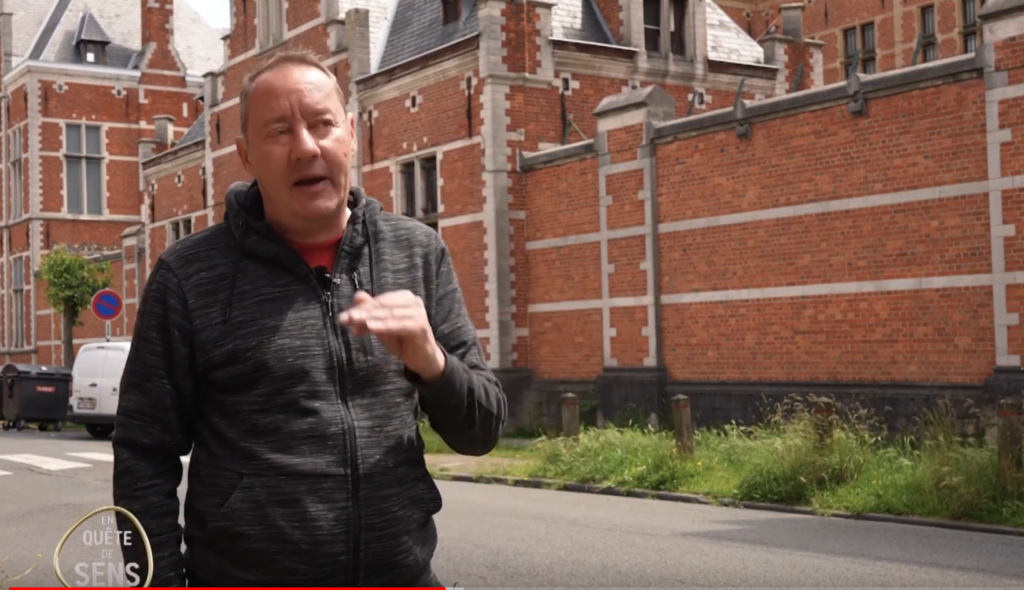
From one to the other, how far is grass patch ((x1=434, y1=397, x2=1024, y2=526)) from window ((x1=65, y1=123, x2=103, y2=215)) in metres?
35.0

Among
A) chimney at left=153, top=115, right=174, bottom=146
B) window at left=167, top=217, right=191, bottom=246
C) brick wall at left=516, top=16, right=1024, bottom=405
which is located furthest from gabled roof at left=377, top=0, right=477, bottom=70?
chimney at left=153, top=115, right=174, bottom=146

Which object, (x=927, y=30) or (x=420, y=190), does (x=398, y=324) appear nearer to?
(x=420, y=190)

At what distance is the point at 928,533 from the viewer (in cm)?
1023

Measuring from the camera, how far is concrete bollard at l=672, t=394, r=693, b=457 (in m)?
13.8

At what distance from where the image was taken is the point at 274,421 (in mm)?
2539

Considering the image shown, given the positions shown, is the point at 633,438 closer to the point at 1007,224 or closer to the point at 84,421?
the point at 1007,224

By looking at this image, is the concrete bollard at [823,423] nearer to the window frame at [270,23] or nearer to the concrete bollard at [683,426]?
the concrete bollard at [683,426]

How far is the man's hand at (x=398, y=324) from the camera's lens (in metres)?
2.24

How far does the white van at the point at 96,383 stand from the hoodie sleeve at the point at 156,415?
71.3 feet

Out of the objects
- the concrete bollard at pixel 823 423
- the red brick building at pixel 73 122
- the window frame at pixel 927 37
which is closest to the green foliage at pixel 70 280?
Answer: the red brick building at pixel 73 122

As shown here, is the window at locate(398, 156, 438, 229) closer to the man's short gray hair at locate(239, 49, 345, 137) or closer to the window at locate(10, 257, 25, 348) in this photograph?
the man's short gray hair at locate(239, 49, 345, 137)

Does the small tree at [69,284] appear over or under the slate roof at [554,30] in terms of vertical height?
under

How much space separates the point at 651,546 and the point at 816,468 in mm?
3305

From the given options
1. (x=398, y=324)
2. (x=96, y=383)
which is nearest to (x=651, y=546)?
(x=398, y=324)
